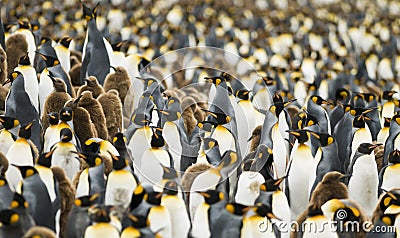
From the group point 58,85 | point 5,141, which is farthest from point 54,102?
point 5,141

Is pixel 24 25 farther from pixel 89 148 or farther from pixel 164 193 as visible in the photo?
pixel 164 193

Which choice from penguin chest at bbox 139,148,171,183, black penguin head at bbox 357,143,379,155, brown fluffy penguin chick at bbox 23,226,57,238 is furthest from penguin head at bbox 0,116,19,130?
black penguin head at bbox 357,143,379,155

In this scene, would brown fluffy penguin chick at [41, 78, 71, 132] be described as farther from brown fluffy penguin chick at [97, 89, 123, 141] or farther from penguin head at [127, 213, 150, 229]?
penguin head at [127, 213, 150, 229]

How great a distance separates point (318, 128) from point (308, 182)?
1.83 feet

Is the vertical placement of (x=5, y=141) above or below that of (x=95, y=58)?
below

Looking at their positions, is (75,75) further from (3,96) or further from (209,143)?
(209,143)

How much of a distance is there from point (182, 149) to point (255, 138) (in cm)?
54

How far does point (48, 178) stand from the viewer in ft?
11.9

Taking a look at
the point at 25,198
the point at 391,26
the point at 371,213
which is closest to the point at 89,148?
the point at 25,198

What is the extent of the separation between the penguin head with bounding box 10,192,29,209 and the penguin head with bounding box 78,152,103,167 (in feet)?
1.82

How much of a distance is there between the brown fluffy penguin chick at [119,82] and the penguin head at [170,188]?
6.53ft

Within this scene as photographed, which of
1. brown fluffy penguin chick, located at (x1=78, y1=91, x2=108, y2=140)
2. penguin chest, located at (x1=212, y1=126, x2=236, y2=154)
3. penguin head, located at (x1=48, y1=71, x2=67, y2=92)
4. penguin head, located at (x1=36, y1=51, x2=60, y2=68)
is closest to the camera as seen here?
penguin chest, located at (x1=212, y1=126, x2=236, y2=154)

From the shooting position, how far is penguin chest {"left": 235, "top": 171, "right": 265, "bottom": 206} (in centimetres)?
395

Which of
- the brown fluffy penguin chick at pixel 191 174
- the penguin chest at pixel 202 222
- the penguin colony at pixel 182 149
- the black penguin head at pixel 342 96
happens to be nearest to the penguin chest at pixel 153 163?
the penguin colony at pixel 182 149
